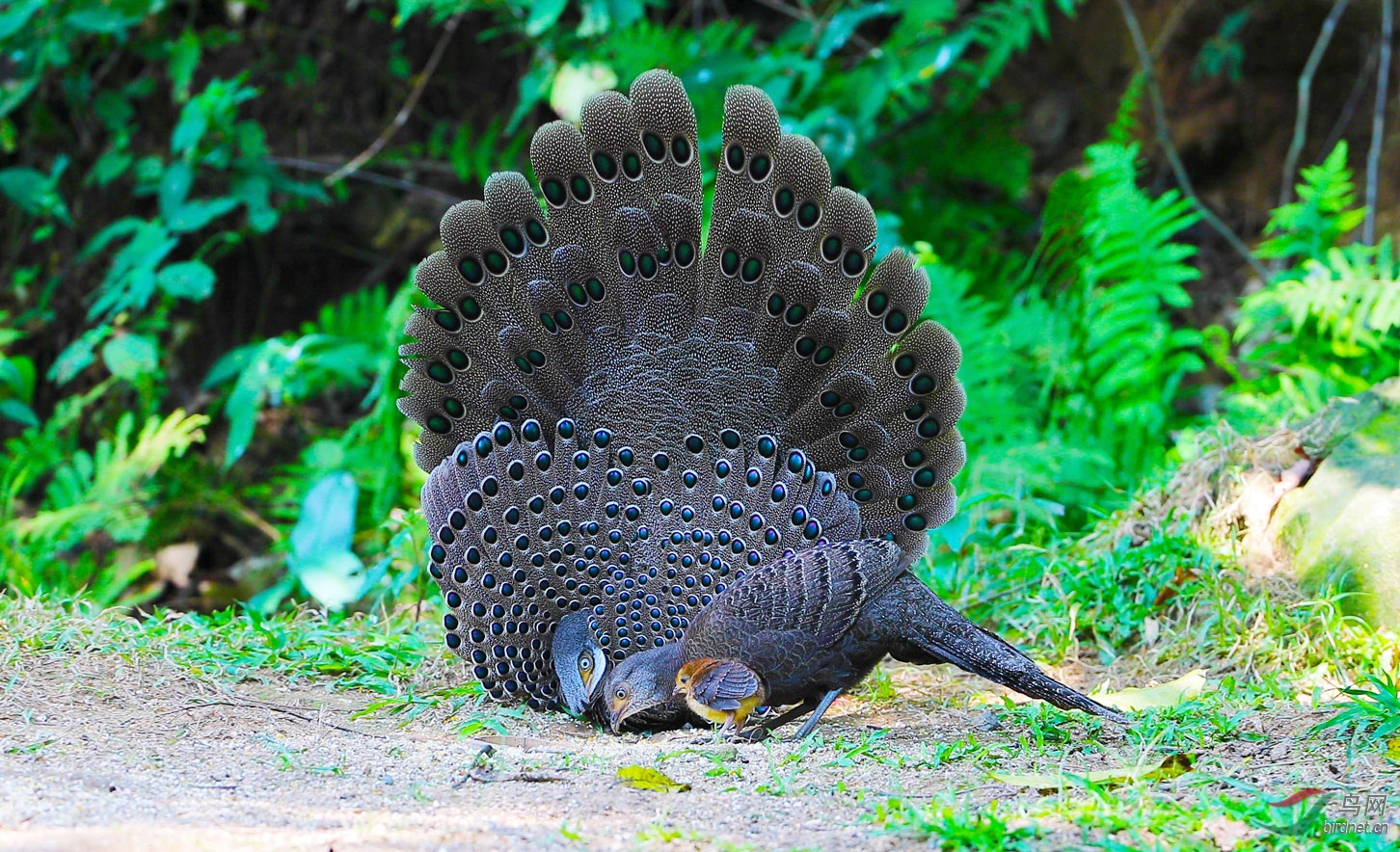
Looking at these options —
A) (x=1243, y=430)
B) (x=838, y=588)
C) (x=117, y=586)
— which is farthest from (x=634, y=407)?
(x=117, y=586)

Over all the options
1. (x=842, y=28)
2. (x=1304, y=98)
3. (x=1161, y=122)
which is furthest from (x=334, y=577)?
(x=1304, y=98)

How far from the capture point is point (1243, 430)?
583cm

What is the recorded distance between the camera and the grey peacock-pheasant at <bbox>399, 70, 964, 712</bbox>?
3.99 meters

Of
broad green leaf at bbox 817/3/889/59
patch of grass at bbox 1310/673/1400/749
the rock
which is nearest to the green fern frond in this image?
the rock

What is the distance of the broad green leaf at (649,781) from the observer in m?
2.99

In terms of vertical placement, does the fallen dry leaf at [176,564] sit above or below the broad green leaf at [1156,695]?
below

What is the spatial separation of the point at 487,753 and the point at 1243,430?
4.08 m

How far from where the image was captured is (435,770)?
3174 millimetres

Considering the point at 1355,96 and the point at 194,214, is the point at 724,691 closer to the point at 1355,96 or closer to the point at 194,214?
the point at 194,214

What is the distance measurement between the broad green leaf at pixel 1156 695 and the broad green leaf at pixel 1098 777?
81 cm

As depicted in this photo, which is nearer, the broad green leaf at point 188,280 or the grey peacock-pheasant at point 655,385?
the grey peacock-pheasant at point 655,385

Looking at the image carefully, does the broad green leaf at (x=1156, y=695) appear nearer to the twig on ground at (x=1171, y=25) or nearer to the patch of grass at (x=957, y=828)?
the patch of grass at (x=957, y=828)

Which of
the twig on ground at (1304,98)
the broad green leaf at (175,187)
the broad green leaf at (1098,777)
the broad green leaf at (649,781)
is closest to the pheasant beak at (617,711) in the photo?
the broad green leaf at (649,781)

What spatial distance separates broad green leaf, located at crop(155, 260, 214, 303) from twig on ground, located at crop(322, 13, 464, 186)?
178cm
